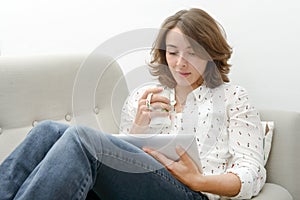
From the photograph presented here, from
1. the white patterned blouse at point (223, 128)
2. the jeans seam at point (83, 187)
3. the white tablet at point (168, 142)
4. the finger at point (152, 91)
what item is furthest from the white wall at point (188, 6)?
the jeans seam at point (83, 187)

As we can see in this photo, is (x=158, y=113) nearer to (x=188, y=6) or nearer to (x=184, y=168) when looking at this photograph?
(x=184, y=168)

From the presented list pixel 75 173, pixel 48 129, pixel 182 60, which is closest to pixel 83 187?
pixel 75 173

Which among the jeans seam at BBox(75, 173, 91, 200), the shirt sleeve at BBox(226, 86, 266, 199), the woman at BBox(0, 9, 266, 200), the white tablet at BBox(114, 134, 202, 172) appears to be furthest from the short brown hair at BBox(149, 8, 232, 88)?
the jeans seam at BBox(75, 173, 91, 200)

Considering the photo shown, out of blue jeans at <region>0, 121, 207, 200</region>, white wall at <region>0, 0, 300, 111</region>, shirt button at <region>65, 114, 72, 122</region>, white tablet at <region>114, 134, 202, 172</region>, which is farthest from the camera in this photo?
white wall at <region>0, 0, 300, 111</region>

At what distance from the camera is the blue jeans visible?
3.38 feet

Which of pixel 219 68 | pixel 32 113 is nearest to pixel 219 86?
pixel 219 68

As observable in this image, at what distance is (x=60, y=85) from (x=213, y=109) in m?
0.51

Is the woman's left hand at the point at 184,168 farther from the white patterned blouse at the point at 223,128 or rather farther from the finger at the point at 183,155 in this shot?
the white patterned blouse at the point at 223,128

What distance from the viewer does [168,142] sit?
115 centimetres

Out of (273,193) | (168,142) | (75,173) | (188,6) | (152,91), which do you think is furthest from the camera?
(188,6)

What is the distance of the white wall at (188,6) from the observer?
5.46 ft

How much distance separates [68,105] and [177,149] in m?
0.52

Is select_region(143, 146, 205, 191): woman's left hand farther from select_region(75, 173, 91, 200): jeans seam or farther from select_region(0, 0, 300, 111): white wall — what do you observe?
select_region(0, 0, 300, 111): white wall

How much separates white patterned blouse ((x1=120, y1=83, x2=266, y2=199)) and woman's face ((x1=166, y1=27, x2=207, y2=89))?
57 mm
